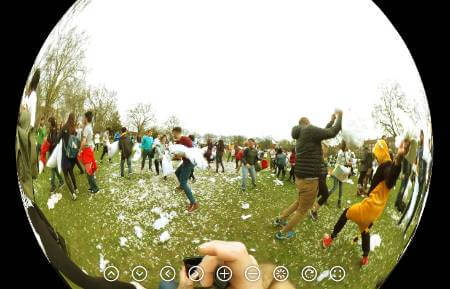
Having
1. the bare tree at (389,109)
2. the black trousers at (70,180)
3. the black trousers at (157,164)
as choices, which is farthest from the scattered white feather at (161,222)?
the bare tree at (389,109)

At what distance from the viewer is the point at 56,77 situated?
803 centimetres

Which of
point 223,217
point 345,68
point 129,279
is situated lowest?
point 129,279

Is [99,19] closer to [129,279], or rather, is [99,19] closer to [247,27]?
[247,27]

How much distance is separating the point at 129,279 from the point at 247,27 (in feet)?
8.46

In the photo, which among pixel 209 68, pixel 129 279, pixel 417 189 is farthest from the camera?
pixel 417 189

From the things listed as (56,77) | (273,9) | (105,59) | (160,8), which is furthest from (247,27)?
(56,77)

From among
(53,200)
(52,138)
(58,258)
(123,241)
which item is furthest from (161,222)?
(58,258)

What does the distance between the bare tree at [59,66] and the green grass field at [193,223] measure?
841 millimetres

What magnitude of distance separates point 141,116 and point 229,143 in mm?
821

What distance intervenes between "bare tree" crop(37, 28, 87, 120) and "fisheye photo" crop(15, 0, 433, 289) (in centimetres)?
4

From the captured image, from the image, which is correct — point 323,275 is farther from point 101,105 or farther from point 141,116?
point 101,105

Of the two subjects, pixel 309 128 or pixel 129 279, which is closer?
pixel 309 128

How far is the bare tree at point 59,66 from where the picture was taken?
7723mm

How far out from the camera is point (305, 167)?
283 inches
